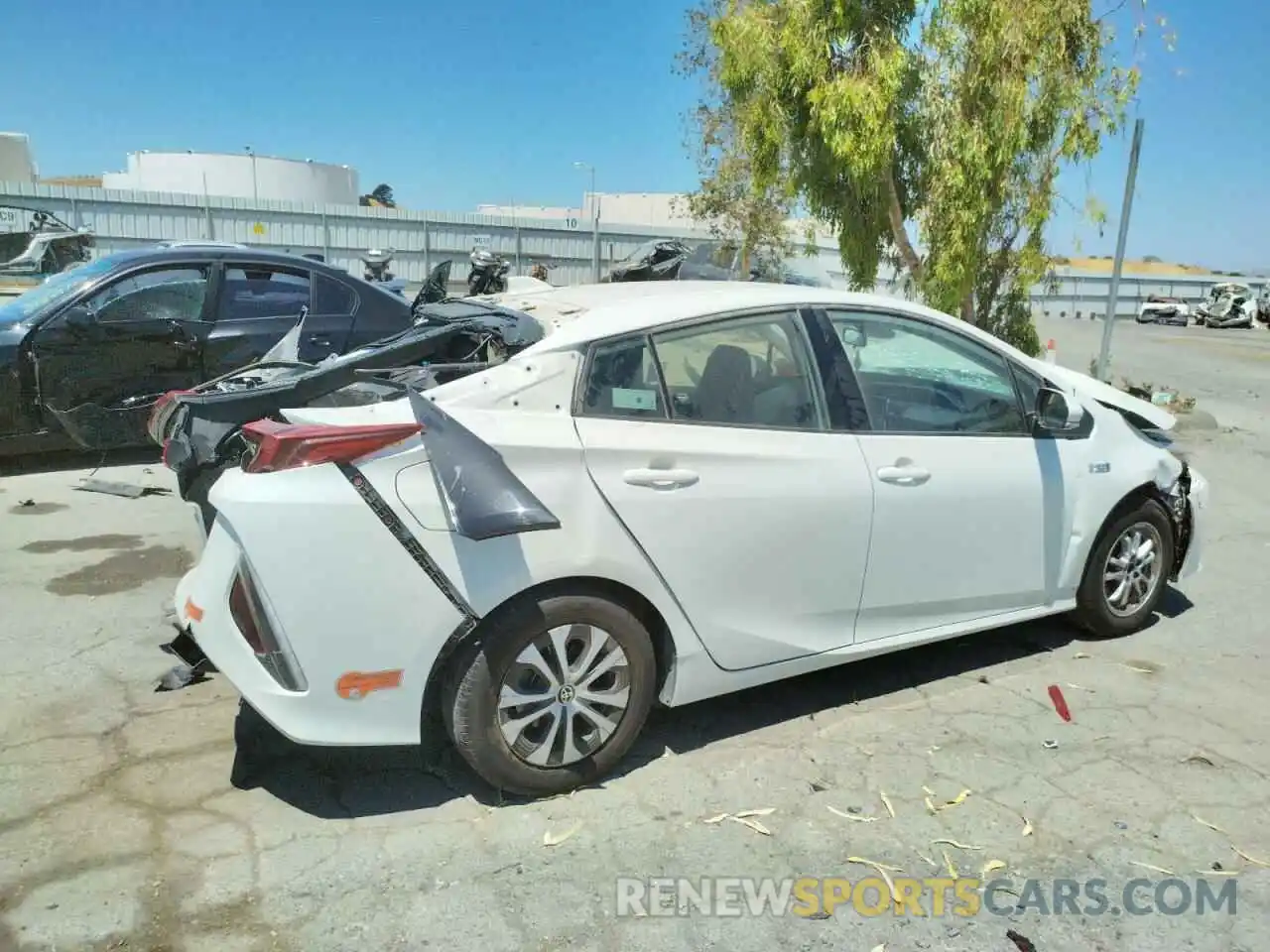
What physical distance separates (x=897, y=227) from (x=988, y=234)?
0.85 metres

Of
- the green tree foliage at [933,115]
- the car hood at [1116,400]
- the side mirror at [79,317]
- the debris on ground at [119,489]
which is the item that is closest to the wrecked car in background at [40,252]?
the side mirror at [79,317]

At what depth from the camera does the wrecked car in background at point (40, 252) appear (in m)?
13.0

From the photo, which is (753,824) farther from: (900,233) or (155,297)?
(900,233)

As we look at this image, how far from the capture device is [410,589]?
2922 mm

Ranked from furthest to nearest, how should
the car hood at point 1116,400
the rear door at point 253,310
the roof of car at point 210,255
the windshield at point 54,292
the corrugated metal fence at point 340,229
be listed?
the corrugated metal fence at point 340,229 → the rear door at point 253,310 → the roof of car at point 210,255 → the windshield at point 54,292 → the car hood at point 1116,400

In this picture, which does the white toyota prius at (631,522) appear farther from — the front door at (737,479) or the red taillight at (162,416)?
the red taillight at (162,416)

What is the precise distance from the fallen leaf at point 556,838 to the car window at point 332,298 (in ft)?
19.1

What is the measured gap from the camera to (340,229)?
65.9ft

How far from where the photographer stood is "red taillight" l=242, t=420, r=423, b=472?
9.43ft

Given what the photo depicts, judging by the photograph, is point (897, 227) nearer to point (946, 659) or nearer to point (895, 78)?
point (895, 78)

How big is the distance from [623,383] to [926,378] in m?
1.53

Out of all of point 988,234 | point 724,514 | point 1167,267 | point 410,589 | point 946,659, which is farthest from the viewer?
point 1167,267

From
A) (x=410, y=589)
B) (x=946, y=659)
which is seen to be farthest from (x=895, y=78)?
(x=410, y=589)

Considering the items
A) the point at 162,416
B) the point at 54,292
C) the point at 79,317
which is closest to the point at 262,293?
the point at 79,317
